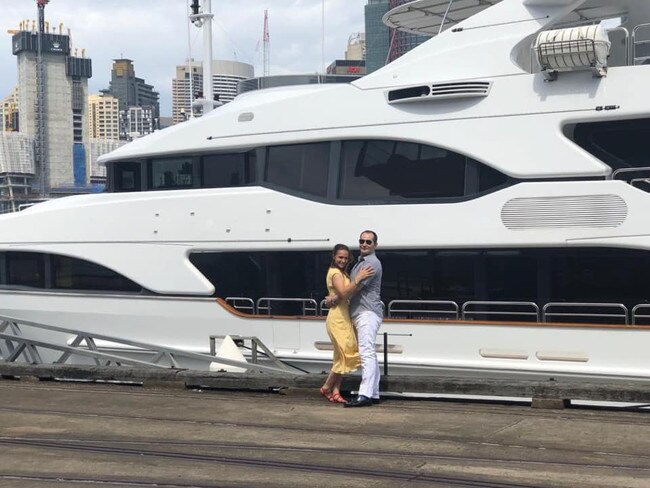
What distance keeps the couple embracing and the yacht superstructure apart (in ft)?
7.69

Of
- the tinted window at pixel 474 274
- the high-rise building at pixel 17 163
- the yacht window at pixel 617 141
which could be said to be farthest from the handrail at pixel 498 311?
the high-rise building at pixel 17 163

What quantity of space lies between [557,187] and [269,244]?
3.45m

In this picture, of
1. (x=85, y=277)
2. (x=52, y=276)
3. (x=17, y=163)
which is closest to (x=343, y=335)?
(x=85, y=277)

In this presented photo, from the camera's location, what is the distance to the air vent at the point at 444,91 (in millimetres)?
9086

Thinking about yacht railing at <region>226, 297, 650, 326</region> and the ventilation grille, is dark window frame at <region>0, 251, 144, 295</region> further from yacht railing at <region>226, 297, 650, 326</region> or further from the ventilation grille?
the ventilation grille

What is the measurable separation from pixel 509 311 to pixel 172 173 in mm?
4812

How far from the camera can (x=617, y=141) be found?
870 cm

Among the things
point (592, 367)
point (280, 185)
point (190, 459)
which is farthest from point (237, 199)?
point (190, 459)

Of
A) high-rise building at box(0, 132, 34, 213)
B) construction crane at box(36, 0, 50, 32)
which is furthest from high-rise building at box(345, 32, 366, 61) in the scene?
construction crane at box(36, 0, 50, 32)

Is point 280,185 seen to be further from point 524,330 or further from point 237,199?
point 524,330

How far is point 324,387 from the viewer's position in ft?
23.6

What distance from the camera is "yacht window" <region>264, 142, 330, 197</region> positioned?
32.5 feet

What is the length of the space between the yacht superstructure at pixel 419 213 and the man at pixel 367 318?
2341 millimetres

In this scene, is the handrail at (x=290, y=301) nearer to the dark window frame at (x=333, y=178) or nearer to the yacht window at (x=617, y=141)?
the dark window frame at (x=333, y=178)
